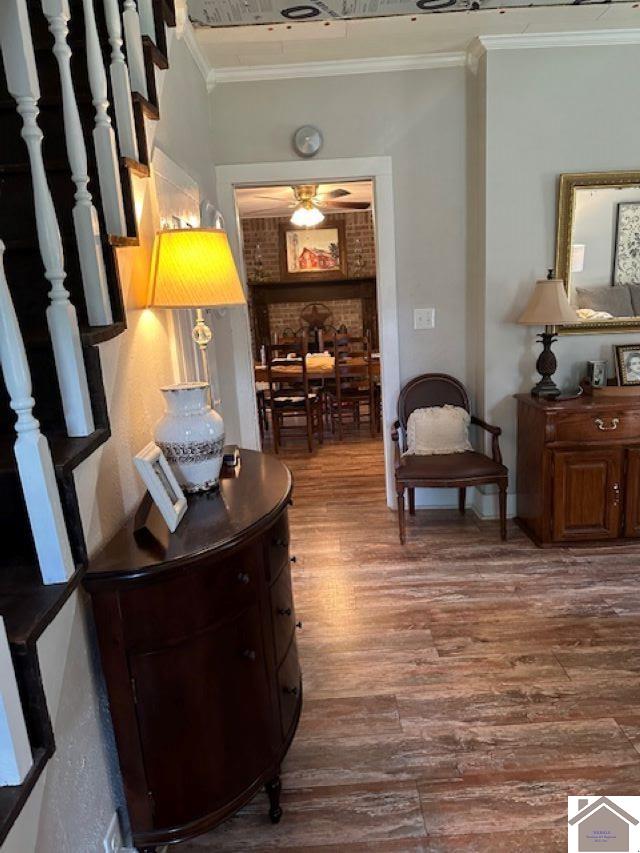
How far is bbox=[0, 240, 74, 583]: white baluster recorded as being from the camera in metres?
1.00

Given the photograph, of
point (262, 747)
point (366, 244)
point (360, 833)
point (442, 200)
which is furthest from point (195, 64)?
point (366, 244)

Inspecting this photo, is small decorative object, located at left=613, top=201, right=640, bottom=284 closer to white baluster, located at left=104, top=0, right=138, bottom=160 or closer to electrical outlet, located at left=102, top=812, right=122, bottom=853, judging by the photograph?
white baluster, located at left=104, top=0, right=138, bottom=160

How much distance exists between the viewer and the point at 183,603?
126 cm

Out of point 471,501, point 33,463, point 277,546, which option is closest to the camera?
point 33,463

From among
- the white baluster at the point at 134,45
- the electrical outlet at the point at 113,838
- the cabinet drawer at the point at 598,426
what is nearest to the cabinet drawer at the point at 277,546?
the electrical outlet at the point at 113,838

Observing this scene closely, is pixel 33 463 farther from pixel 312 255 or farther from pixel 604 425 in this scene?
pixel 312 255

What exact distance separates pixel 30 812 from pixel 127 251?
1.36 meters

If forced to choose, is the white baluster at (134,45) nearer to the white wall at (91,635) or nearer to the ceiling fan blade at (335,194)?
the white wall at (91,635)

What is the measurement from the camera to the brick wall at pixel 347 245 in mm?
7500

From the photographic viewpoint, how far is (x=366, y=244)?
7.57 metres

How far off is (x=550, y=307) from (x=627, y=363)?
1.97 feet

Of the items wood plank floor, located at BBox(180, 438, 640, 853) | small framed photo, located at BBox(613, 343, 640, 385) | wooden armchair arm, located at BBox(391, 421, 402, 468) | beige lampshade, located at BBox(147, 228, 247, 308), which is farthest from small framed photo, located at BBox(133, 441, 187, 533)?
small framed photo, located at BBox(613, 343, 640, 385)

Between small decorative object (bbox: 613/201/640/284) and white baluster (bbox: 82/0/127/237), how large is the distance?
2.82 meters

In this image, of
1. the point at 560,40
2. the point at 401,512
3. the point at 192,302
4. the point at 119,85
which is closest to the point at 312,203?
the point at 560,40
